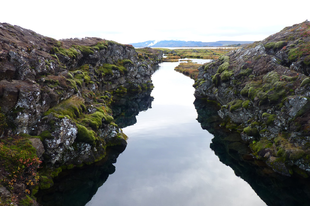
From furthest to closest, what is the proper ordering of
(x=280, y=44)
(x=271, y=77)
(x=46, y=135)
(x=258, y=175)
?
(x=280, y=44) < (x=271, y=77) < (x=258, y=175) < (x=46, y=135)

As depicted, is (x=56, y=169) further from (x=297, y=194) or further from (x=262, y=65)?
(x=262, y=65)

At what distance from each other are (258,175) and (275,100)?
12.9 m

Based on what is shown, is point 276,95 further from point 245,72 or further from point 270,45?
point 270,45

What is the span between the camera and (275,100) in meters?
30.2

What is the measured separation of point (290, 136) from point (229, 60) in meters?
35.9

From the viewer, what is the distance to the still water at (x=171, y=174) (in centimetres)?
2038

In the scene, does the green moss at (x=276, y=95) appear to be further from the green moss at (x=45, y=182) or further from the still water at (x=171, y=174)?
the green moss at (x=45, y=182)

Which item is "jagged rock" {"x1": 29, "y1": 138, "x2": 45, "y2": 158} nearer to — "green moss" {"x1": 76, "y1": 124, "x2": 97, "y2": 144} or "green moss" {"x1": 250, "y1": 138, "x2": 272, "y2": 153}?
"green moss" {"x1": 76, "y1": 124, "x2": 97, "y2": 144}

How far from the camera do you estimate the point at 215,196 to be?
68.5ft

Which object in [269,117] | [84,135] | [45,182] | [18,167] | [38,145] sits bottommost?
[45,182]

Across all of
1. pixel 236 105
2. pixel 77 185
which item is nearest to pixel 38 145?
pixel 77 185

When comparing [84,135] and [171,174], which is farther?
[84,135]

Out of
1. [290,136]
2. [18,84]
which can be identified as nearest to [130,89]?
[18,84]

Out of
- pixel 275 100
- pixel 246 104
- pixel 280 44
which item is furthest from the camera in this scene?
pixel 280 44
